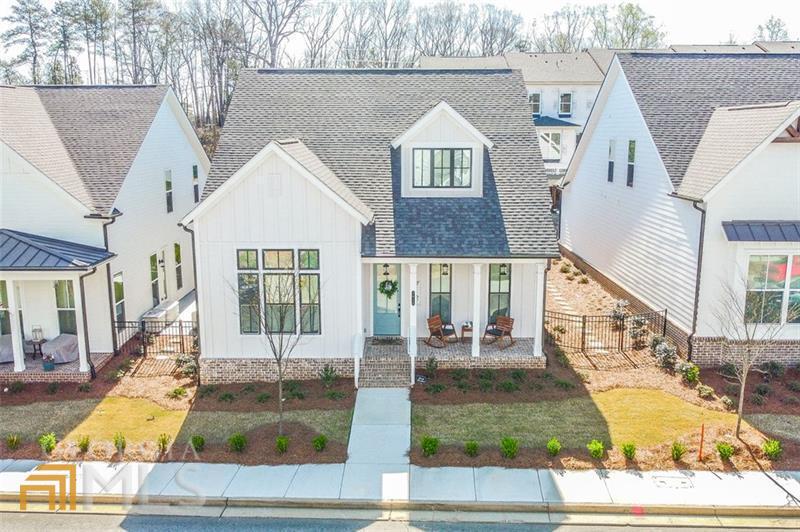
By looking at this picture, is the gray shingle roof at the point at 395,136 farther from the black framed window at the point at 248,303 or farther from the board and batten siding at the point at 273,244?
the black framed window at the point at 248,303

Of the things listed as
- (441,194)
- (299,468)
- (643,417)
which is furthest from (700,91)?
(299,468)

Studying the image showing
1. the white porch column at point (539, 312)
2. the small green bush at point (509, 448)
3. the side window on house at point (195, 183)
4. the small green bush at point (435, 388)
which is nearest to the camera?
the small green bush at point (509, 448)

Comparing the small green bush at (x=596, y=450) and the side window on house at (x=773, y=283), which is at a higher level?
the side window on house at (x=773, y=283)

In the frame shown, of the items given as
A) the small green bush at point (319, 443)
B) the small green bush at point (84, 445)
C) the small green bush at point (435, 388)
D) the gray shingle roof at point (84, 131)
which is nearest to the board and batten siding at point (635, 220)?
the small green bush at point (435, 388)

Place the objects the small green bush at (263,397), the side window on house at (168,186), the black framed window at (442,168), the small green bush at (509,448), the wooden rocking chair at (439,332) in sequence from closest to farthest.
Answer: the small green bush at (509,448), the small green bush at (263,397), the wooden rocking chair at (439,332), the black framed window at (442,168), the side window on house at (168,186)

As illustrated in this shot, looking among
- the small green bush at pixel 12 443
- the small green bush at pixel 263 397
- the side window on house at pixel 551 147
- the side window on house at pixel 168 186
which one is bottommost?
the small green bush at pixel 12 443

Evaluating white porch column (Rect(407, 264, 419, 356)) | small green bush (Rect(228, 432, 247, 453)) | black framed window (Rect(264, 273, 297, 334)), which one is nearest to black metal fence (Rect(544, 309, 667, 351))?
white porch column (Rect(407, 264, 419, 356))

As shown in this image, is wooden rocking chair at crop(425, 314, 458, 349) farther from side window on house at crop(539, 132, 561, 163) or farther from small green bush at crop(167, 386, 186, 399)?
side window on house at crop(539, 132, 561, 163)
